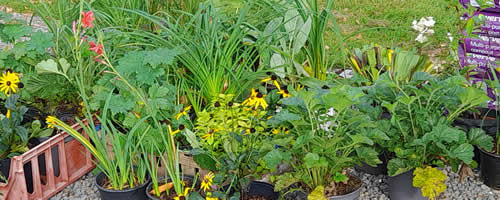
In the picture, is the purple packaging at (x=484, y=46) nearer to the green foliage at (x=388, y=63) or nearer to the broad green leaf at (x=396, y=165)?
the green foliage at (x=388, y=63)

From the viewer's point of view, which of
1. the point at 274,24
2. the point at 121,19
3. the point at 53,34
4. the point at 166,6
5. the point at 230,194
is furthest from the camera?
the point at 166,6

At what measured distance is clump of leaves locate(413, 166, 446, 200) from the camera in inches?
94.2

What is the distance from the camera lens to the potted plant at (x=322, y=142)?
2.25 meters

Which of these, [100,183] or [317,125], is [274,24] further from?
[100,183]

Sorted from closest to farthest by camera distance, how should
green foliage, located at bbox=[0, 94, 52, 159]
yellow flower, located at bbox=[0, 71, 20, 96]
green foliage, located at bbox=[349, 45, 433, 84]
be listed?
1. green foliage, located at bbox=[0, 94, 52, 159]
2. yellow flower, located at bbox=[0, 71, 20, 96]
3. green foliage, located at bbox=[349, 45, 433, 84]

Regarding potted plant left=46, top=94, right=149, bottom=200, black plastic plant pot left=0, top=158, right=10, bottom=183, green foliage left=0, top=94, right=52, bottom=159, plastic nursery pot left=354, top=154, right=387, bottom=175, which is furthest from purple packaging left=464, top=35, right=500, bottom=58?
black plastic plant pot left=0, top=158, right=10, bottom=183

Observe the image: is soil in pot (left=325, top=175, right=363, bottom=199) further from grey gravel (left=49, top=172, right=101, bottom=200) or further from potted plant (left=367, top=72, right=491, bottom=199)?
grey gravel (left=49, top=172, right=101, bottom=200)

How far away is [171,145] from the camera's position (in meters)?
2.68

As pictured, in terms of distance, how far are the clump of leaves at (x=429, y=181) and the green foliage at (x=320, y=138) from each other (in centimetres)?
19

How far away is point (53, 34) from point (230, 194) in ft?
4.17

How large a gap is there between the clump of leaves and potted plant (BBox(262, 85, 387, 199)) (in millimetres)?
183

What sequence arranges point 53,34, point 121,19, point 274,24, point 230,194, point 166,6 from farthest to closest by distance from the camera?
point 166,6
point 121,19
point 274,24
point 53,34
point 230,194

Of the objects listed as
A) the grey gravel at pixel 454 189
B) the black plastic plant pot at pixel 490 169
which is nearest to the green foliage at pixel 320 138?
the grey gravel at pixel 454 189

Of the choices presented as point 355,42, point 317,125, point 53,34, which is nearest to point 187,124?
point 317,125
